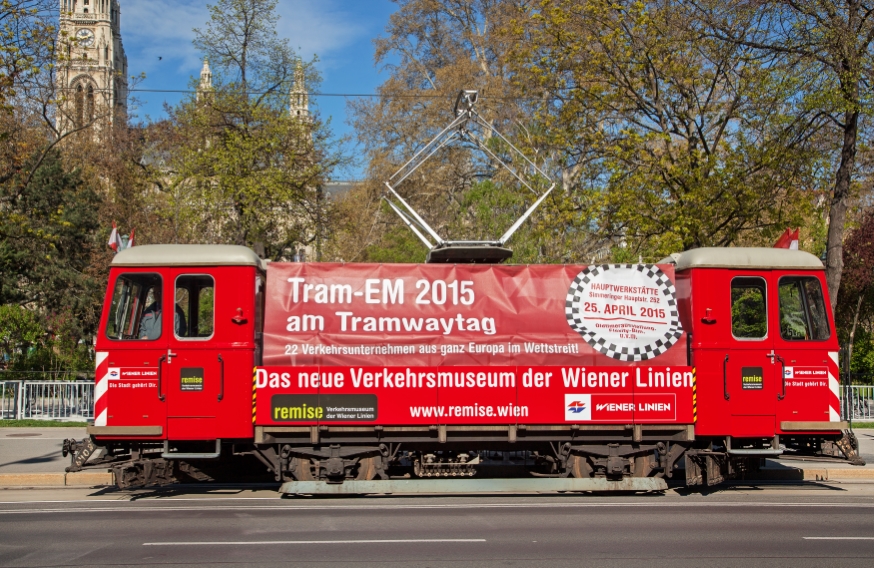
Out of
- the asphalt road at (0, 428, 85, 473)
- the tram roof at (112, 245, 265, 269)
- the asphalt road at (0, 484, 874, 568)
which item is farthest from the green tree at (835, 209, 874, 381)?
the asphalt road at (0, 428, 85, 473)

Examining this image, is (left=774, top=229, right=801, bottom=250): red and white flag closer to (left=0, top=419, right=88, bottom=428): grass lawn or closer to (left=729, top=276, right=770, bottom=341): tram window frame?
(left=729, top=276, right=770, bottom=341): tram window frame

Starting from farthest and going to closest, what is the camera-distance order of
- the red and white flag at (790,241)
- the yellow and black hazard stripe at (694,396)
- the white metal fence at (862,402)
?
the white metal fence at (862,402)
the red and white flag at (790,241)
the yellow and black hazard stripe at (694,396)

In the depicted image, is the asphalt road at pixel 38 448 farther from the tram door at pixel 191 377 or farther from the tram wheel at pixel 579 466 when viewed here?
the tram wheel at pixel 579 466

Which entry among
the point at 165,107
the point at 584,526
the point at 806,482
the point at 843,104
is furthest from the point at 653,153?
the point at 165,107

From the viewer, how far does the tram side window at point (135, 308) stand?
10516mm

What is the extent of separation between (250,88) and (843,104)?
19916mm

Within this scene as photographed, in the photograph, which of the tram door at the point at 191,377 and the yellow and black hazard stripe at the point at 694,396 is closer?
the tram door at the point at 191,377

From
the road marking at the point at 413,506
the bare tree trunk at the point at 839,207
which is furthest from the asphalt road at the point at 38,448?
the bare tree trunk at the point at 839,207

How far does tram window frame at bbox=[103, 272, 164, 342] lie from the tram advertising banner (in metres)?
1.56

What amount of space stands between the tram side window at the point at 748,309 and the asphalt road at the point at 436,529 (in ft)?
7.76

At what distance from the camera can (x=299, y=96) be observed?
94.2ft

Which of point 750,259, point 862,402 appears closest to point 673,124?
point 750,259

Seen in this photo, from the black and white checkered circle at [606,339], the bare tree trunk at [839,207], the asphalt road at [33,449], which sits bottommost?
the asphalt road at [33,449]

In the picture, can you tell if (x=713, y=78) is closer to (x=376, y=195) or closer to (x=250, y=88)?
(x=250, y=88)
